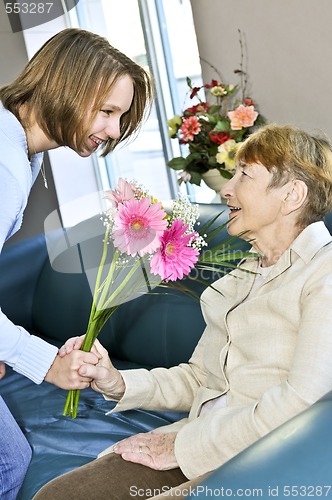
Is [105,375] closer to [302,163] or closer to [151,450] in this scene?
[151,450]

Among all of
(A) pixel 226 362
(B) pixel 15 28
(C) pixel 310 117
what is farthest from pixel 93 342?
(B) pixel 15 28

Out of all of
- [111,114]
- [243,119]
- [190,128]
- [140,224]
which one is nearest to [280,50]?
[243,119]

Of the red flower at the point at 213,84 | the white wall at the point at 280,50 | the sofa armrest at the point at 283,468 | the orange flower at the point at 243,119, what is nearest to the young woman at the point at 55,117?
the sofa armrest at the point at 283,468

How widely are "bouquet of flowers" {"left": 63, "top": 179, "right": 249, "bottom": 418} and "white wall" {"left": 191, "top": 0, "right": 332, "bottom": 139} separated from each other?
145cm

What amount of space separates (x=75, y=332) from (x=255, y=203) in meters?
1.46

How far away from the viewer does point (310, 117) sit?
9.40 feet

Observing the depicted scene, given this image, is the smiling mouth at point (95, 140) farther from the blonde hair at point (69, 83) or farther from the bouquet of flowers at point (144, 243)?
the bouquet of flowers at point (144, 243)

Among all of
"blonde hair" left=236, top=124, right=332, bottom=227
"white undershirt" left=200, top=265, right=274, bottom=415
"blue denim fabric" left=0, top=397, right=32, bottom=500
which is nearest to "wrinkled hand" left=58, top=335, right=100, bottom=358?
"white undershirt" left=200, top=265, right=274, bottom=415

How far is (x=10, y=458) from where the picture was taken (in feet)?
6.37

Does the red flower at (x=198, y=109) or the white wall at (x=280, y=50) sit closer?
the white wall at (x=280, y=50)

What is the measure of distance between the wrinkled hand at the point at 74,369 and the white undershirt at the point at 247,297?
0.87 ft

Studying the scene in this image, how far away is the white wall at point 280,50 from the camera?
109 inches

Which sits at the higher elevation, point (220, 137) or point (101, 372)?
point (220, 137)

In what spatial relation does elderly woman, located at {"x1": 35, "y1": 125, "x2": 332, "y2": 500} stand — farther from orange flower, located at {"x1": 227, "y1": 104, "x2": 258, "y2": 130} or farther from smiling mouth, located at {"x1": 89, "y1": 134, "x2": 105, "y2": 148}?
orange flower, located at {"x1": 227, "y1": 104, "x2": 258, "y2": 130}
